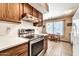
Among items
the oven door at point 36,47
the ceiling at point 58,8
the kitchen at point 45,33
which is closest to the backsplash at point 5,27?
the kitchen at point 45,33

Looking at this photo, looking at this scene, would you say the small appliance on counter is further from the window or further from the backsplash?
the window

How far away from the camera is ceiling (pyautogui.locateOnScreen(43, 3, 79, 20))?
1419 mm

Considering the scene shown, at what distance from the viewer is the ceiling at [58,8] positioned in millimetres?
1419

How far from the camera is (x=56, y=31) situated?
1.53 m

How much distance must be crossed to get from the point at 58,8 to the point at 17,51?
0.86 m

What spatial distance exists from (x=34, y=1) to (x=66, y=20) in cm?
55

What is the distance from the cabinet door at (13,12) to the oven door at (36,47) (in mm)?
565

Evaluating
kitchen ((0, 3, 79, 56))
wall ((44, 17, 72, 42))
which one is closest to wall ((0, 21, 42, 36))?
kitchen ((0, 3, 79, 56))

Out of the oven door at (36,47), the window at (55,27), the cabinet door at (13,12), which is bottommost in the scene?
the oven door at (36,47)

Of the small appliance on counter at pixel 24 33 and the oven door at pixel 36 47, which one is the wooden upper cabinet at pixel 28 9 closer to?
the small appliance on counter at pixel 24 33

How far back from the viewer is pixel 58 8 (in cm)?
147

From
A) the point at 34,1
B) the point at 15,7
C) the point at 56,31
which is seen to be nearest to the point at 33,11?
the point at 15,7

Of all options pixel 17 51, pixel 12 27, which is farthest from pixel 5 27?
pixel 17 51

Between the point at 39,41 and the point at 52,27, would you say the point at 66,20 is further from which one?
the point at 39,41
